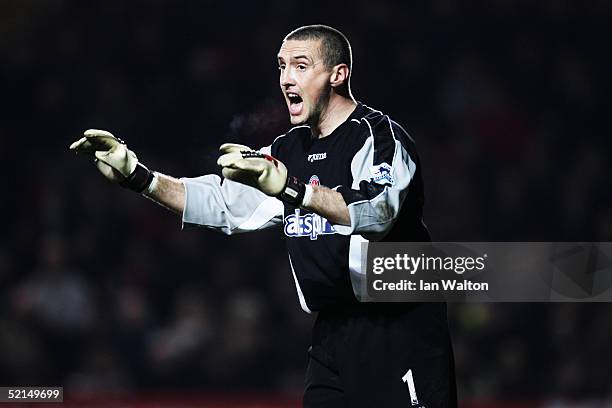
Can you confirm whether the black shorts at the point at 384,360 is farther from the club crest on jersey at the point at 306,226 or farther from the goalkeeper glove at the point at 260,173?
the goalkeeper glove at the point at 260,173

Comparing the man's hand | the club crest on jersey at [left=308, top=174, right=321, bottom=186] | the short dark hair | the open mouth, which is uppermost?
the short dark hair

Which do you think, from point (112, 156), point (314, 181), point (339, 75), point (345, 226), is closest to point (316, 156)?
point (314, 181)

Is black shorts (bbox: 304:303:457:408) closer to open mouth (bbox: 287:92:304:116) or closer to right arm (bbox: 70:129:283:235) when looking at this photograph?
right arm (bbox: 70:129:283:235)

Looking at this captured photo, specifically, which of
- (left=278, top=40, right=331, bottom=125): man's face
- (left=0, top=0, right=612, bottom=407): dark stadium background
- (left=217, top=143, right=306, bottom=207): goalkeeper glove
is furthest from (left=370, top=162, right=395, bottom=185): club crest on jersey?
(left=0, top=0, right=612, bottom=407): dark stadium background

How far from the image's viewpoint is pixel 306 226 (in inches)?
169

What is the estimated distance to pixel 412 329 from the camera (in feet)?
13.7

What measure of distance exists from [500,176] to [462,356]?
1.66 m

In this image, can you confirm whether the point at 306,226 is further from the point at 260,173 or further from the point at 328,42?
the point at 328,42

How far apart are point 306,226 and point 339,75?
0.60m

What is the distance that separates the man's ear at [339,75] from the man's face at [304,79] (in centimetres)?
2

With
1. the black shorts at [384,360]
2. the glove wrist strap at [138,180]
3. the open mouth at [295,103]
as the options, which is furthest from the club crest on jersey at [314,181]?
the glove wrist strap at [138,180]

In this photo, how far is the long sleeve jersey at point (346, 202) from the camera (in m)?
3.95

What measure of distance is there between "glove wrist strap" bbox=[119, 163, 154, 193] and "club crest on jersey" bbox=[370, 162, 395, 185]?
0.91 meters

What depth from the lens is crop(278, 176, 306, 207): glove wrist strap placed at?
3.80 meters
